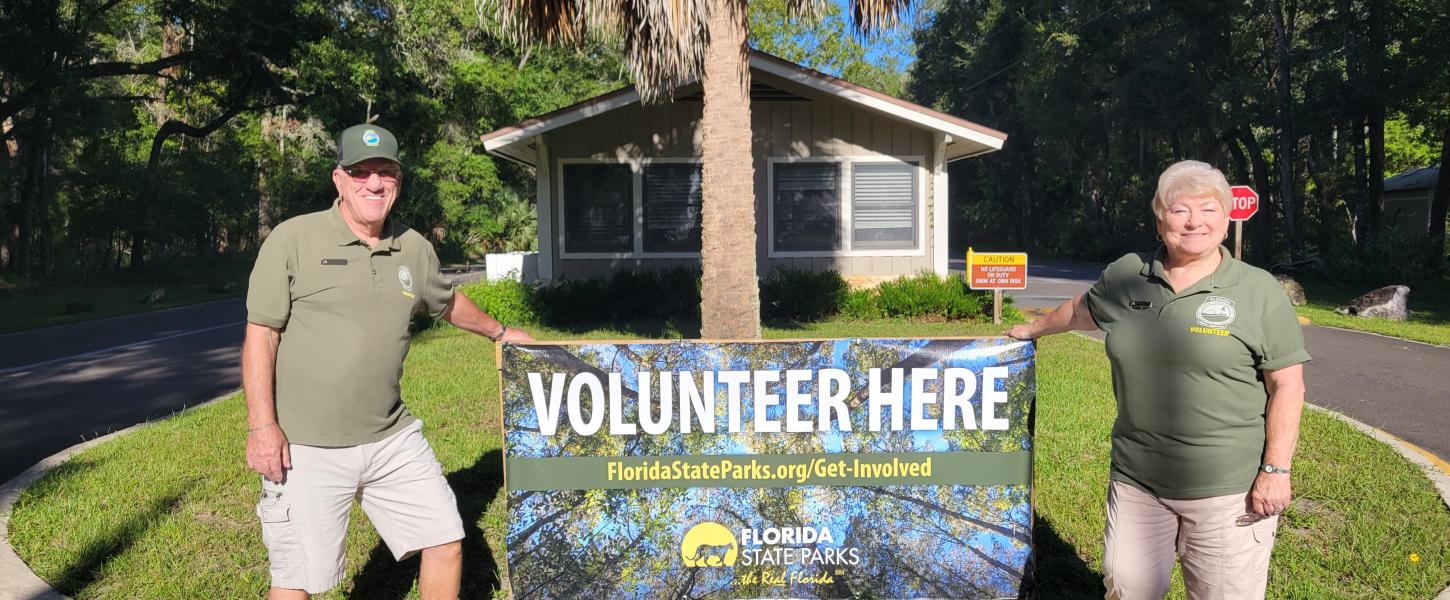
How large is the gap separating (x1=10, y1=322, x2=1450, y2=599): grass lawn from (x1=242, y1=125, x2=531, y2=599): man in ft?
4.22

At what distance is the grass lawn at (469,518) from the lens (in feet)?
13.7

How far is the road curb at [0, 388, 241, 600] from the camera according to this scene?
4.02 meters

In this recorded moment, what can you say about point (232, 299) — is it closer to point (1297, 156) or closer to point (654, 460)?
point (654, 460)

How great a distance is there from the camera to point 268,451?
287cm

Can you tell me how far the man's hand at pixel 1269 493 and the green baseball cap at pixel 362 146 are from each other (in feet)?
9.69

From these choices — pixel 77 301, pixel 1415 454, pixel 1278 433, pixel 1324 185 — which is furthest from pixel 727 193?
pixel 1324 185

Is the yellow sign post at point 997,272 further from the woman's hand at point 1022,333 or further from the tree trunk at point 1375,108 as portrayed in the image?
the tree trunk at point 1375,108

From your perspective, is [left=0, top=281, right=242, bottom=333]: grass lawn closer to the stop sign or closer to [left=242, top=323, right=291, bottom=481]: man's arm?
[left=242, top=323, right=291, bottom=481]: man's arm

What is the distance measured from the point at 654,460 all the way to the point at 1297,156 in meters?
34.0

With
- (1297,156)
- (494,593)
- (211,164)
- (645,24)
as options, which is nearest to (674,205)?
(645,24)

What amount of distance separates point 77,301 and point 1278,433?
22.9 meters

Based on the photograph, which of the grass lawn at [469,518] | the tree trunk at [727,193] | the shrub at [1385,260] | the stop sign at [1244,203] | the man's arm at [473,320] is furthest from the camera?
the shrub at [1385,260]

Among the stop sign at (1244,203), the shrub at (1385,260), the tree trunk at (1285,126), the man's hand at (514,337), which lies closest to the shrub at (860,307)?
the stop sign at (1244,203)

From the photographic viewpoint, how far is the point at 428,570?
324cm
